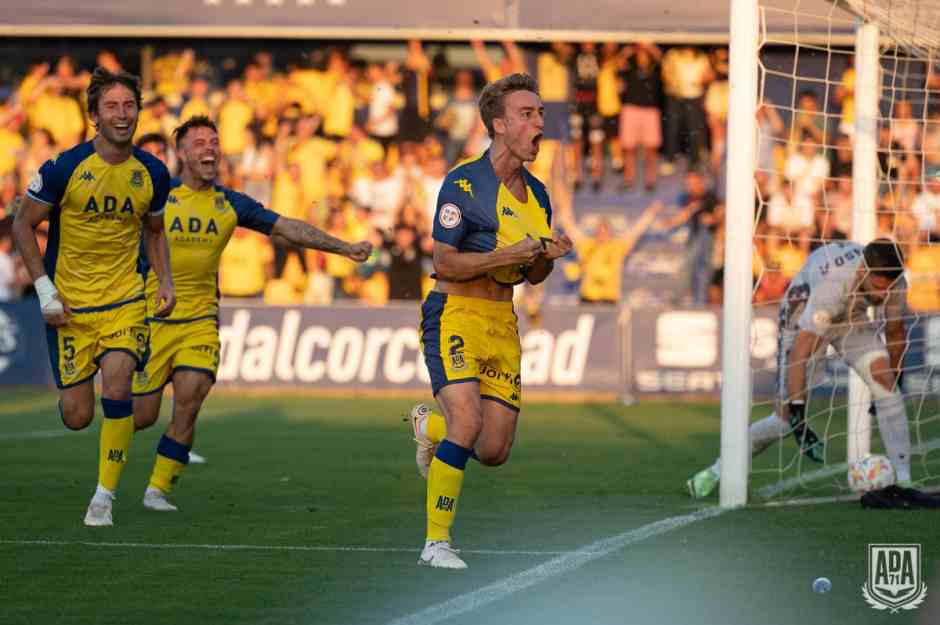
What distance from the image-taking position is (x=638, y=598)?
23.4 ft

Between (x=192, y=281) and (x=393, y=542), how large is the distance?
2802 millimetres

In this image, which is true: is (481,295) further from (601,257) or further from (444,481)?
(601,257)

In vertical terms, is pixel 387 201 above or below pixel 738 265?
above

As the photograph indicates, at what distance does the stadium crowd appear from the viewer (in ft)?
76.0

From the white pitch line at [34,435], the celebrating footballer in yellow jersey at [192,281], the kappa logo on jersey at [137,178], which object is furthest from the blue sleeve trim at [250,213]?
the white pitch line at [34,435]

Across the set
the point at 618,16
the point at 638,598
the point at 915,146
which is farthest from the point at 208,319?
the point at 915,146

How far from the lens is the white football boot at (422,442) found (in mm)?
8562

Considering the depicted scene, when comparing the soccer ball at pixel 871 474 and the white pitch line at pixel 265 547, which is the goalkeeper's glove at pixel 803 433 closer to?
the soccer ball at pixel 871 474

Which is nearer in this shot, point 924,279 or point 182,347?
point 182,347

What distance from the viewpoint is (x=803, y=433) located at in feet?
38.5

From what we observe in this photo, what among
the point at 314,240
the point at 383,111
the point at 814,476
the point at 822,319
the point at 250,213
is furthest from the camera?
the point at 383,111

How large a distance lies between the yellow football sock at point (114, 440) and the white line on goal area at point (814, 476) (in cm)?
406

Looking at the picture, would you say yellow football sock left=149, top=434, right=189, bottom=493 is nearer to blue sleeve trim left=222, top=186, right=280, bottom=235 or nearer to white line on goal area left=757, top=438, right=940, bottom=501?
blue sleeve trim left=222, top=186, right=280, bottom=235

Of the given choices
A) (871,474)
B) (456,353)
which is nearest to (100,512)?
(456,353)
